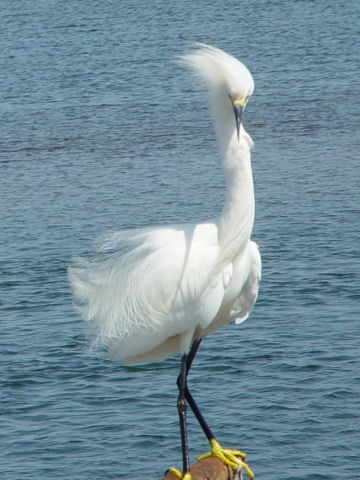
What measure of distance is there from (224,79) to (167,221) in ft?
32.2

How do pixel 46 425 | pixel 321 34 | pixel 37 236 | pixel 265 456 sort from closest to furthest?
1. pixel 265 456
2. pixel 46 425
3. pixel 37 236
4. pixel 321 34

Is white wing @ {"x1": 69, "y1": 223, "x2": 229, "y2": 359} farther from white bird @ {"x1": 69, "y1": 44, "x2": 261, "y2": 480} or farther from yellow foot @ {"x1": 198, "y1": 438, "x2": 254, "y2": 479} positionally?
yellow foot @ {"x1": 198, "y1": 438, "x2": 254, "y2": 479}

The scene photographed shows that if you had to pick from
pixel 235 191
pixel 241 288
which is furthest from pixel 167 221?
pixel 235 191

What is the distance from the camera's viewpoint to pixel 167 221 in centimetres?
1661

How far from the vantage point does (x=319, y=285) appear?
1370 centimetres

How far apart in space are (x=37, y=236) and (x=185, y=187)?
3.51 metres

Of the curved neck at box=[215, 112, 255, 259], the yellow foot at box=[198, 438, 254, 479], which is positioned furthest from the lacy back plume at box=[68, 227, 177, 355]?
the yellow foot at box=[198, 438, 254, 479]

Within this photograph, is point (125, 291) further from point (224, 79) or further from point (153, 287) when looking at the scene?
point (224, 79)

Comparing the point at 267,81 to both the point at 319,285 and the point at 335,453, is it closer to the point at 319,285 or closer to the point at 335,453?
the point at 319,285

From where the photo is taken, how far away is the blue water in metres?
10.4

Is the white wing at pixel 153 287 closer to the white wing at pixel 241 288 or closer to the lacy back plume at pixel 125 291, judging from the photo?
the lacy back plume at pixel 125 291

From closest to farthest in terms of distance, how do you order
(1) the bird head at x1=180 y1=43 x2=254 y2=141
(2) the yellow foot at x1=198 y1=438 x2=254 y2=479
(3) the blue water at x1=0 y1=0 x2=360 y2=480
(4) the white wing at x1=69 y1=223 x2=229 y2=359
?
1. (1) the bird head at x1=180 y1=43 x2=254 y2=141
2. (4) the white wing at x1=69 y1=223 x2=229 y2=359
3. (2) the yellow foot at x1=198 y1=438 x2=254 y2=479
4. (3) the blue water at x1=0 y1=0 x2=360 y2=480

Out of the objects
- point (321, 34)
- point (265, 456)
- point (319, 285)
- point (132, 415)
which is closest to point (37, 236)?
point (319, 285)

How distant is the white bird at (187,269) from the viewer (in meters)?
6.85
